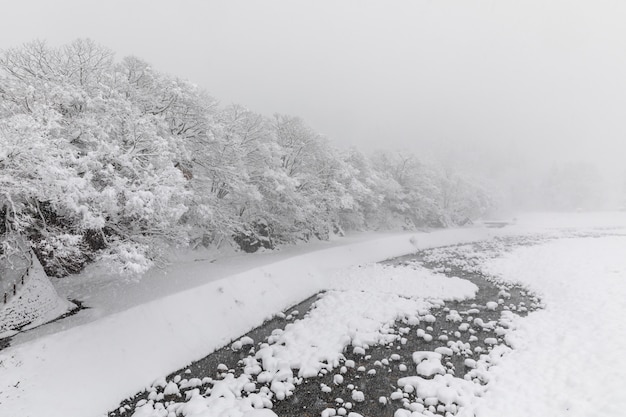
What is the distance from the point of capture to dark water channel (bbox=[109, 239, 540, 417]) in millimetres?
8062

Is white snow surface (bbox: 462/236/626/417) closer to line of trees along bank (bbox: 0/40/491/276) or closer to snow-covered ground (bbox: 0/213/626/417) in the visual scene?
snow-covered ground (bbox: 0/213/626/417)

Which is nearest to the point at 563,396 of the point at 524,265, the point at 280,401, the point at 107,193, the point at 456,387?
the point at 456,387

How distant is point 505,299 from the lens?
50.9 feet

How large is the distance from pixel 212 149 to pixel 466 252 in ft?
75.9

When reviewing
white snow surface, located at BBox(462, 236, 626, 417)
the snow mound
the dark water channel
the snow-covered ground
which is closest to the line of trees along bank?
the snow mound

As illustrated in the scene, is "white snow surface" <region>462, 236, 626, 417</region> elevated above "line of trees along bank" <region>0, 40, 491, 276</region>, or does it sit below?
below

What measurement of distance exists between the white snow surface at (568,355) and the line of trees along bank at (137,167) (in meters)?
10.3

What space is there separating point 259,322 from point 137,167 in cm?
765

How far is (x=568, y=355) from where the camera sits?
9.43 metres

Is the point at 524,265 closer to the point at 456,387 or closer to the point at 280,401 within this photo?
the point at 456,387

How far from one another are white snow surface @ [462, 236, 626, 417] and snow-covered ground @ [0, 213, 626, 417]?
1.6 inches

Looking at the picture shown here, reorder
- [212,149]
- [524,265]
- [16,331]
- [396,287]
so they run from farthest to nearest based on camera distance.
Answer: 1. [524,265]
2. [212,149]
3. [396,287]
4. [16,331]

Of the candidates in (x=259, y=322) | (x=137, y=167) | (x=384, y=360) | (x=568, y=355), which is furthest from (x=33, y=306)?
(x=568, y=355)

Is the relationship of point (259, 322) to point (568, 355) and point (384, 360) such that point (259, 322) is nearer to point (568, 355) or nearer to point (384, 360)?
point (384, 360)
